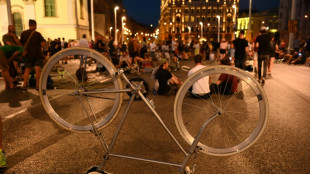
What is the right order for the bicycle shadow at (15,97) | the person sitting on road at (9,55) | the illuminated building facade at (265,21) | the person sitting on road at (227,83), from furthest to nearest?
1. the illuminated building facade at (265,21)
2. the person sitting on road at (9,55)
3. the bicycle shadow at (15,97)
4. the person sitting on road at (227,83)

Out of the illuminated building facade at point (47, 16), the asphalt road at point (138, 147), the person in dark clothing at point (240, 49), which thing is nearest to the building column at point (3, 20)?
the illuminated building facade at point (47, 16)

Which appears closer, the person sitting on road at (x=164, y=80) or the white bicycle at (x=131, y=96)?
the white bicycle at (x=131, y=96)

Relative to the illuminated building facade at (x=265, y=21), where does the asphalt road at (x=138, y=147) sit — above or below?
below

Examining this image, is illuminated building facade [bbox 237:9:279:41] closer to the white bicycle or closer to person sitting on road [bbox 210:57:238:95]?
person sitting on road [bbox 210:57:238:95]

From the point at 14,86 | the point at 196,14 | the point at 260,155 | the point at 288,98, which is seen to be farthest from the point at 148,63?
the point at 196,14

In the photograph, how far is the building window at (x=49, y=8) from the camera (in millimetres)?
34625

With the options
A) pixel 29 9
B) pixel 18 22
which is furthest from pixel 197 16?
pixel 18 22

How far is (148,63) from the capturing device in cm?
1717

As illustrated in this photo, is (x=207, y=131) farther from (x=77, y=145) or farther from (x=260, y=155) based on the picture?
(x=77, y=145)

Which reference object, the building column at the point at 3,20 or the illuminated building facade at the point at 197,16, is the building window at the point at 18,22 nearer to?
the building column at the point at 3,20

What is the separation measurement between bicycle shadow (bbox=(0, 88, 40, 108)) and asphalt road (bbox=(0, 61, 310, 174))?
0.99 meters

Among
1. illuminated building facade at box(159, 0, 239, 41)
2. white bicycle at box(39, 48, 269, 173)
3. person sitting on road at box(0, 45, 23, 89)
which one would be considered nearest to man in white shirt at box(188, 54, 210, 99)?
white bicycle at box(39, 48, 269, 173)

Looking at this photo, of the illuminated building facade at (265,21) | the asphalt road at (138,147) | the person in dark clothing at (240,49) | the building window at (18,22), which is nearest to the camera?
the asphalt road at (138,147)

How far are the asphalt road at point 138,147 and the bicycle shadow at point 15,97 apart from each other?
3.23 feet
